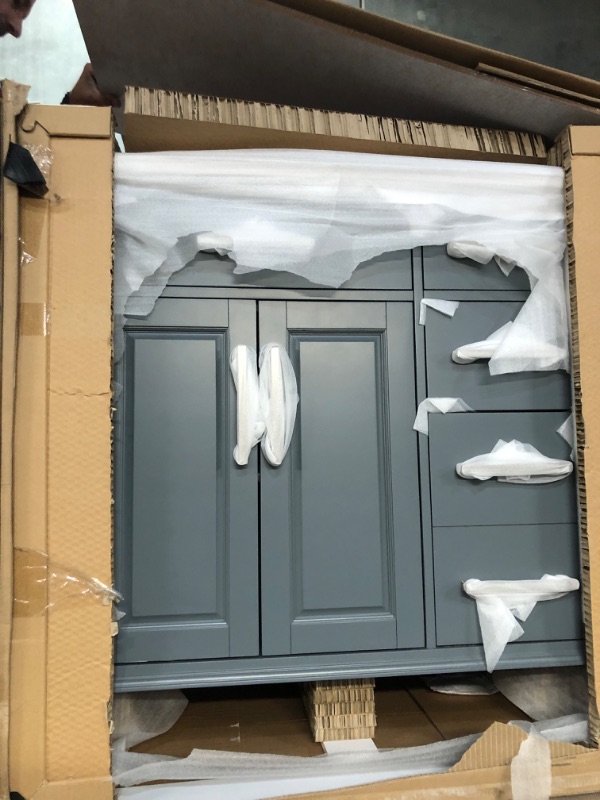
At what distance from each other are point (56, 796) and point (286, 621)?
0.39m

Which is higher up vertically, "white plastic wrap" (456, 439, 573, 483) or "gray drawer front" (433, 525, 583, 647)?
"white plastic wrap" (456, 439, 573, 483)

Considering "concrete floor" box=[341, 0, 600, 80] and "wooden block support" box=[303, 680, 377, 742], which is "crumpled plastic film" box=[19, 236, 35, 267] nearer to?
"wooden block support" box=[303, 680, 377, 742]

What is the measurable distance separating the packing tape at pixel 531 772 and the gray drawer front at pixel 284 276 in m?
0.76

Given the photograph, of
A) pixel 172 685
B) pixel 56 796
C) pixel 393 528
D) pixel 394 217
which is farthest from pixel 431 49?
pixel 56 796

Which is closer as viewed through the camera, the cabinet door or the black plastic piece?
the black plastic piece

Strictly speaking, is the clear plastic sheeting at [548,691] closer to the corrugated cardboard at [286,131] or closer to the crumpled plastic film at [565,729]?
the crumpled plastic film at [565,729]

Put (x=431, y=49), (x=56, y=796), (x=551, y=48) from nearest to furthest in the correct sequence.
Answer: (x=56, y=796) → (x=431, y=49) → (x=551, y=48)

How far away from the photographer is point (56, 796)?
30.0 inches

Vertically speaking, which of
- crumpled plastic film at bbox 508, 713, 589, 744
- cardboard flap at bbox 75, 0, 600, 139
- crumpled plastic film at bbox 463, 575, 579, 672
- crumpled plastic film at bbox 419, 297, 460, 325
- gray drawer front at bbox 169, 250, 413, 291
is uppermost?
cardboard flap at bbox 75, 0, 600, 139

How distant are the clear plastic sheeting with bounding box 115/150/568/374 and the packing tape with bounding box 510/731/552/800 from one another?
1.97 ft

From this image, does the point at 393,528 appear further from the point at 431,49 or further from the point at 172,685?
the point at 431,49

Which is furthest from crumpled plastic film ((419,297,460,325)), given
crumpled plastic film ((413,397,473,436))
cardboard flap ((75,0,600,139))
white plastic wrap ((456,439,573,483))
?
cardboard flap ((75,0,600,139))

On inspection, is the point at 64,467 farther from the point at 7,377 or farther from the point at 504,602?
the point at 504,602

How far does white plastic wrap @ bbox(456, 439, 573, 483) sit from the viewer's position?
92 centimetres
